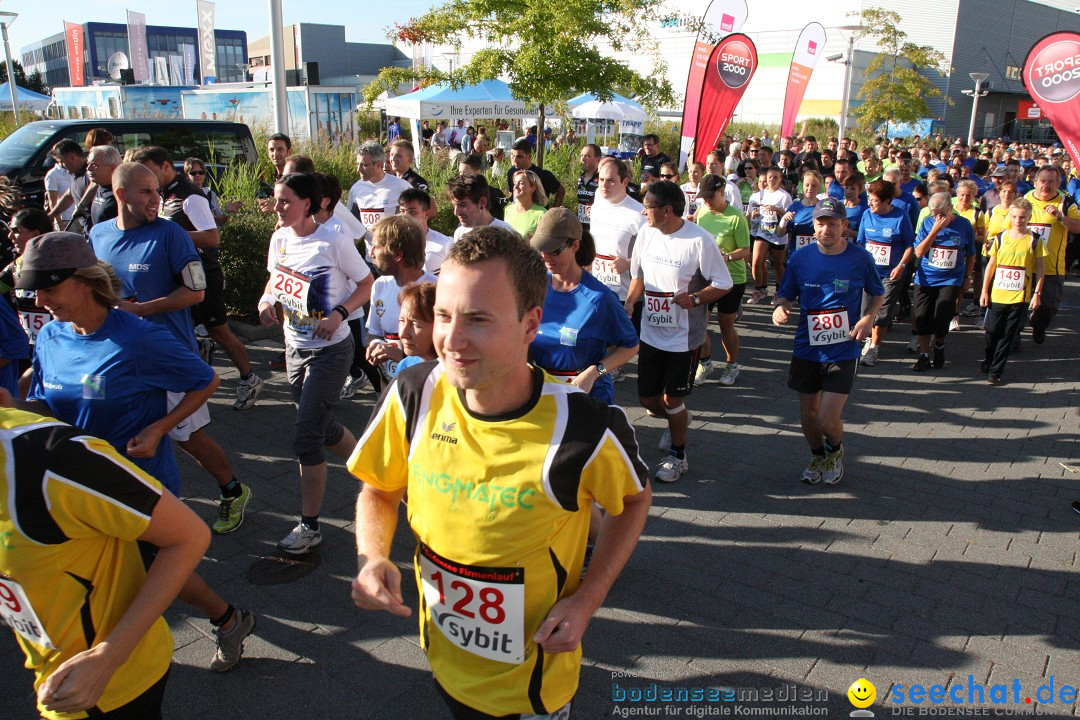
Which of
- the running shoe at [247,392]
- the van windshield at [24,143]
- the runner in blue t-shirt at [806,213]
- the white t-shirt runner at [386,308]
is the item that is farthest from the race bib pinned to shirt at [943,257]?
the van windshield at [24,143]

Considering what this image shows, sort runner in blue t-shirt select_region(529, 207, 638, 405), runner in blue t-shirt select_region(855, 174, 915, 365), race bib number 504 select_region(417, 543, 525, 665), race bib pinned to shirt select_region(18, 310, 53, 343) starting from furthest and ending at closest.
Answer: runner in blue t-shirt select_region(855, 174, 915, 365), race bib pinned to shirt select_region(18, 310, 53, 343), runner in blue t-shirt select_region(529, 207, 638, 405), race bib number 504 select_region(417, 543, 525, 665)

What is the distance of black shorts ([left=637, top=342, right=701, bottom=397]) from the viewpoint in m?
5.43

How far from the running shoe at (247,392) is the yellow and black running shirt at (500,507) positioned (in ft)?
16.5

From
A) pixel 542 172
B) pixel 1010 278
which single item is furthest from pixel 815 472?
pixel 542 172

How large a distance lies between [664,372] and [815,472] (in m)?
1.27

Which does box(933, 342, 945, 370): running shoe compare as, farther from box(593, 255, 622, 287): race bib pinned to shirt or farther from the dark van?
the dark van

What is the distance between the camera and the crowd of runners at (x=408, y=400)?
187 cm

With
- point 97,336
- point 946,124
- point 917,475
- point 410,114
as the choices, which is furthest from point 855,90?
point 97,336

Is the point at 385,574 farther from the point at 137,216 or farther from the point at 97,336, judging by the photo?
the point at 137,216

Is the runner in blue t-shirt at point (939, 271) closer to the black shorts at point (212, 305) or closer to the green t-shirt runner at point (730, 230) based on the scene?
the green t-shirt runner at point (730, 230)

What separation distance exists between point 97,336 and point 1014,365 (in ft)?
29.4

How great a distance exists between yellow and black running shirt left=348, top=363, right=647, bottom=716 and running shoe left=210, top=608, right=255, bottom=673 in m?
1.67

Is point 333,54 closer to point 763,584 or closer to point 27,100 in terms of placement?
point 27,100

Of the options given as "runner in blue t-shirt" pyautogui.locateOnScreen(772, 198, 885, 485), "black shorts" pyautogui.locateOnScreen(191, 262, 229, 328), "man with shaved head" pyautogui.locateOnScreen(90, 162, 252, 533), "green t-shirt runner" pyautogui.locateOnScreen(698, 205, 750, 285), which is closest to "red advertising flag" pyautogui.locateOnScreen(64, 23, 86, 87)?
"black shorts" pyautogui.locateOnScreen(191, 262, 229, 328)
